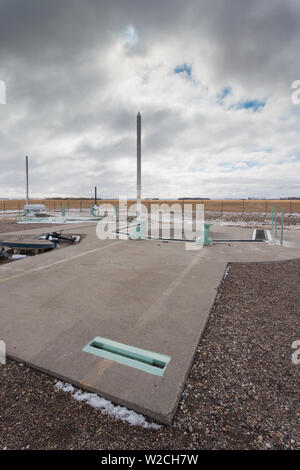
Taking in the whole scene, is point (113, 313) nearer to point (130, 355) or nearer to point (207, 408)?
point (130, 355)

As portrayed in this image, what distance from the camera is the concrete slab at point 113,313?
2.06m

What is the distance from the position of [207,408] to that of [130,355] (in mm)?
907

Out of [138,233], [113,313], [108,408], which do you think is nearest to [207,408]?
[108,408]

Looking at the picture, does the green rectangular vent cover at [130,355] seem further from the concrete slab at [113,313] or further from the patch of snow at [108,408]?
the patch of snow at [108,408]

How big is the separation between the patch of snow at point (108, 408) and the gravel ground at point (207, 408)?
4 centimetres

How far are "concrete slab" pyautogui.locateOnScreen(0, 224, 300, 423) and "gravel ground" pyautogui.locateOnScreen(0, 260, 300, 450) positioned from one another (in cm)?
14

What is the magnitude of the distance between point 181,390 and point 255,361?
96cm

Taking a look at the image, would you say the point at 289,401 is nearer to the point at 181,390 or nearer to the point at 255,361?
the point at 255,361

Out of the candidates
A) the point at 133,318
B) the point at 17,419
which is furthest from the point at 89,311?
the point at 17,419

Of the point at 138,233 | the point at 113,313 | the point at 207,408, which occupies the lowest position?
the point at 207,408

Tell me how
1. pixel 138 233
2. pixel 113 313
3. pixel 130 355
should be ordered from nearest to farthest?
pixel 130 355 → pixel 113 313 → pixel 138 233

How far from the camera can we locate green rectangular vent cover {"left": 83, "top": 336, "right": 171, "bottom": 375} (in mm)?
2254

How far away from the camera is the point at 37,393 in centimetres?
198

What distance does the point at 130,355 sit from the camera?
2.43 m
